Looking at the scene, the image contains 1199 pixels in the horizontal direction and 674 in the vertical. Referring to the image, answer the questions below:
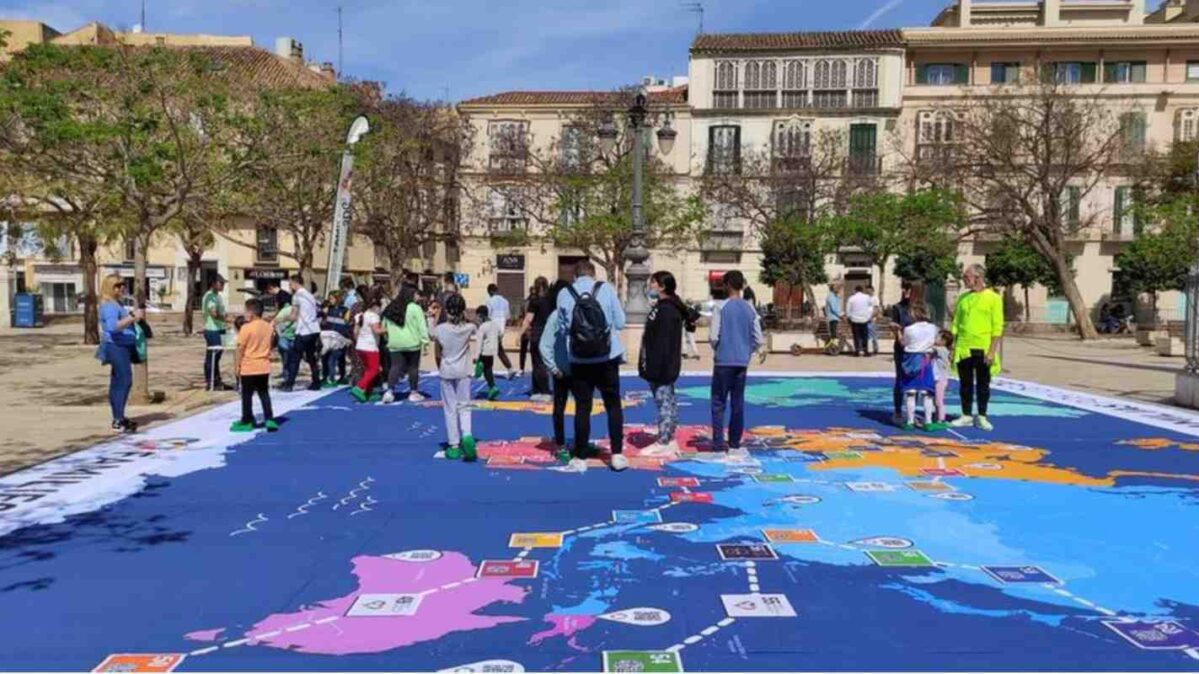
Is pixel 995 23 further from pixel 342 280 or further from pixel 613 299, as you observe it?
pixel 613 299

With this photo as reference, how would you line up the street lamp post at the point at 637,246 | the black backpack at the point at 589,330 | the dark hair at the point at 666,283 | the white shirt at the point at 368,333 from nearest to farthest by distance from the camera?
the black backpack at the point at 589,330
the dark hair at the point at 666,283
the white shirt at the point at 368,333
the street lamp post at the point at 637,246

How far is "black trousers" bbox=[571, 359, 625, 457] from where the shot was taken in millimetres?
7336

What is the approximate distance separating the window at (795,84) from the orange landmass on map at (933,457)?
39347 mm

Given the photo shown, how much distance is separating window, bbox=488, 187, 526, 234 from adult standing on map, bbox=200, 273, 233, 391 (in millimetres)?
25373

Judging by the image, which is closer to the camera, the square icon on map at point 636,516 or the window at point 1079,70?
the square icon on map at point 636,516

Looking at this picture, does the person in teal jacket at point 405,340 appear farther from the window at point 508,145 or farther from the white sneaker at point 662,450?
the window at point 508,145

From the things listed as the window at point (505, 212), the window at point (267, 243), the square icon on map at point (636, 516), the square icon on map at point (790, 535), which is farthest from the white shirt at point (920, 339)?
the window at point (267, 243)

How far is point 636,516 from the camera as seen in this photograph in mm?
5984

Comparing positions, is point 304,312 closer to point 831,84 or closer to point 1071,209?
point 1071,209

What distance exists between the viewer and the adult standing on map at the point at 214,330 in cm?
A: 1259

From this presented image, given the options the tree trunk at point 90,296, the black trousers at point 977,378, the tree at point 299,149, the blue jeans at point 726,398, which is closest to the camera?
the blue jeans at point 726,398

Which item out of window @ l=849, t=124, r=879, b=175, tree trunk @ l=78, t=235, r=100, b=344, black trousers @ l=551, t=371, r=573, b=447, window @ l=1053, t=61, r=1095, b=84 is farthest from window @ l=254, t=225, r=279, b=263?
black trousers @ l=551, t=371, r=573, b=447

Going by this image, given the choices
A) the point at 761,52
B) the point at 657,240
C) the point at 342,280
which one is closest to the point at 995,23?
the point at 761,52

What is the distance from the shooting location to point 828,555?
201 inches
